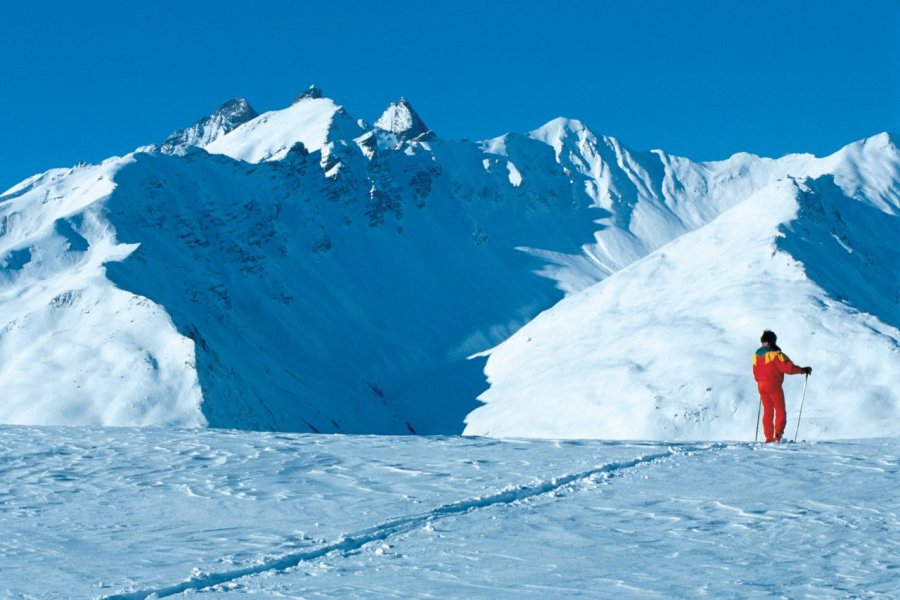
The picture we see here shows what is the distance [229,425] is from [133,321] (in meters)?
20.1

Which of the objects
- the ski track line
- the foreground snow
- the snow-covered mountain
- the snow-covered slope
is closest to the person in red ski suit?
the foreground snow

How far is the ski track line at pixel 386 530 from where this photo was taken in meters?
10.3

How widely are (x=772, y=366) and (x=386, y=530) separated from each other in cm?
998

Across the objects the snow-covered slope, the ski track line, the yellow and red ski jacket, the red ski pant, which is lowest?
the ski track line

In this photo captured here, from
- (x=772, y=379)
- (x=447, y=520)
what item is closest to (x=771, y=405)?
(x=772, y=379)

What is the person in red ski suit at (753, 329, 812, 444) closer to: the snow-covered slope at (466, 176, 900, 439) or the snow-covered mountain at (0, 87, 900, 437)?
the snow-covered slope at (466, 176, 900, 439)

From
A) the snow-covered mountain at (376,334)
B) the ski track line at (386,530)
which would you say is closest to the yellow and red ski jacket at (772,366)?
the ski track line at (386,530)

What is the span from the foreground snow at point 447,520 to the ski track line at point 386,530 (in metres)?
0.03

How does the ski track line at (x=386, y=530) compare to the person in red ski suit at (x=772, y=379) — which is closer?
the ski track line at (x=386, y=530)

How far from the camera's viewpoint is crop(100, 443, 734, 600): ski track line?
1030 centimetres

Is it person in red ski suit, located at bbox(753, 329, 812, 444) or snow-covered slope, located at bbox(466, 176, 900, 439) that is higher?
snow-covered slope, located at bbox(466, 176, 900, 439)

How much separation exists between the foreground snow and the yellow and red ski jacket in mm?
1754

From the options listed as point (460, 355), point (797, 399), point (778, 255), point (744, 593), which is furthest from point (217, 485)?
point (460, 355)

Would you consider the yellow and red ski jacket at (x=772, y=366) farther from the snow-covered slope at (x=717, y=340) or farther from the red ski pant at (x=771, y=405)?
the snow-covered slope at (x=717, y=340)
